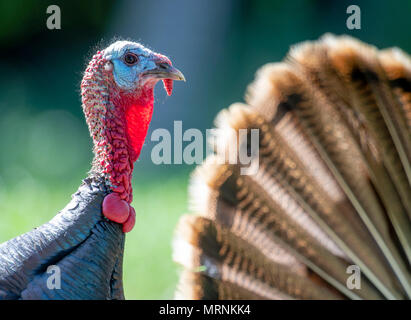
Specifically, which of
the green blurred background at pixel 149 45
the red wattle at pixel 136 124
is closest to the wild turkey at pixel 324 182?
the red wattle at pixel 136 124

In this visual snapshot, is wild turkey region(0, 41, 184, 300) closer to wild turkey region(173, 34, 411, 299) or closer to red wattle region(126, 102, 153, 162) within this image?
red wattle region(126, 102, 153, 162)

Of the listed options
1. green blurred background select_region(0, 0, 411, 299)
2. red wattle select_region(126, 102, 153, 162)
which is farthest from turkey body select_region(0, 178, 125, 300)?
green blurred background select_region(0, 0, 411, 299)

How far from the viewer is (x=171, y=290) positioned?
2324 mm

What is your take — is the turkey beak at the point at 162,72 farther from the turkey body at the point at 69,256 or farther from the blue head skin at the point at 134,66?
the turkey body at the point at 69,256

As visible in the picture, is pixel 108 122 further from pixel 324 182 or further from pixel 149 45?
pixel 149 45

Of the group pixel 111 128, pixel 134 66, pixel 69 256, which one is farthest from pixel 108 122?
pixel 69 256

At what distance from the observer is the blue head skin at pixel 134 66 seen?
129 cm

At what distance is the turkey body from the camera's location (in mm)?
1177

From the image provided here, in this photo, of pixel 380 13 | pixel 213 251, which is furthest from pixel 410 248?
pixel 380 13

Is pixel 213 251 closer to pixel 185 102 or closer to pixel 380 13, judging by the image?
pixel 185 102

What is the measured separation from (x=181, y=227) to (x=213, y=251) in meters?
0.12

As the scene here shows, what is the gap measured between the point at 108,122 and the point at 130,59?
15 cm

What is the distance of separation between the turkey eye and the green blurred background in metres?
1.74
